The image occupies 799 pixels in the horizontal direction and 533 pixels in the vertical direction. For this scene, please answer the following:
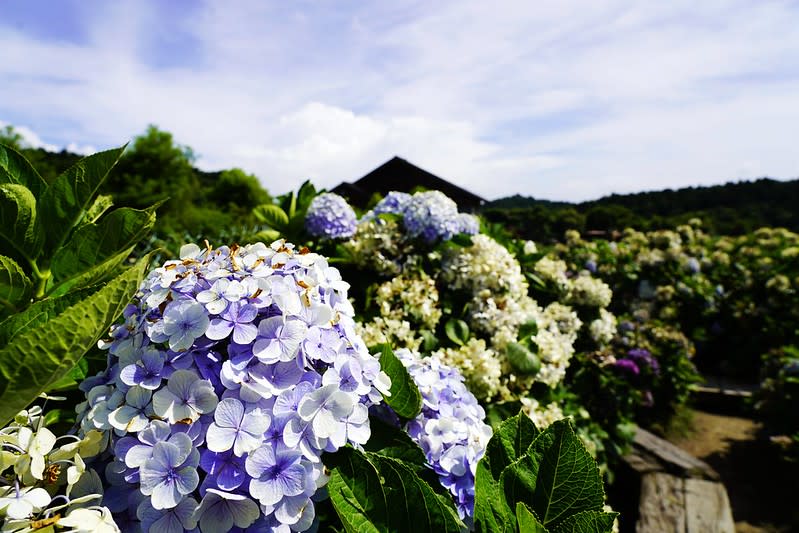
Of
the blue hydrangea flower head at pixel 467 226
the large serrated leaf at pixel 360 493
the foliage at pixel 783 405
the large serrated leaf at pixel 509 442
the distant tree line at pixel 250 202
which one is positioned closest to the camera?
the large serrated leaf at pixel 360 493

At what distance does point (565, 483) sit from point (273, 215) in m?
1.96

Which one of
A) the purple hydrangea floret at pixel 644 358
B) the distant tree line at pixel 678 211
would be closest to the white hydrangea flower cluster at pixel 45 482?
the purple hydrangea floret at pixel 644 358

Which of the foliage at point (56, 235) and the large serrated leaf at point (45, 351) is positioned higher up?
the foliage at point (56, 235)

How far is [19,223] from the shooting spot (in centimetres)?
95

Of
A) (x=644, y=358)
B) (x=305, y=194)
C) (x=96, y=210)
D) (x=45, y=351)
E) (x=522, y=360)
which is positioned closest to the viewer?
(x=45, y=351)

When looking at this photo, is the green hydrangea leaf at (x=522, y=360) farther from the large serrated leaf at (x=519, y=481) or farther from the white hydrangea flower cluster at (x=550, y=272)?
the white hydrangea flower cluster at (x=550, y=272)

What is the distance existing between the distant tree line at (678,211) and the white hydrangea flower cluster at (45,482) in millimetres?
33631

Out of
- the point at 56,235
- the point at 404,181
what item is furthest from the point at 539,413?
the point at 404,181

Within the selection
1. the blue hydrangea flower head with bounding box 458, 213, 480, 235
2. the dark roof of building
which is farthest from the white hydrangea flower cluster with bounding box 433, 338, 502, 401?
the dark roof of building

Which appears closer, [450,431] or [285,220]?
[450,431]

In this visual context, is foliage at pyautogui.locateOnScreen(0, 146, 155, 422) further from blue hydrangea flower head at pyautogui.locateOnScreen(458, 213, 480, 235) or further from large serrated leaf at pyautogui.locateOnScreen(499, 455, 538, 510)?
blue hydrangea flower head at pyautogui.locateOnScreen(458, 213, 480, 235)

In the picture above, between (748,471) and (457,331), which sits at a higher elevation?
(457,331)

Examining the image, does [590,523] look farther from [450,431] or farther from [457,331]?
[457,331]

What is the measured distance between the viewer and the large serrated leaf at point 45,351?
2.00 ft
